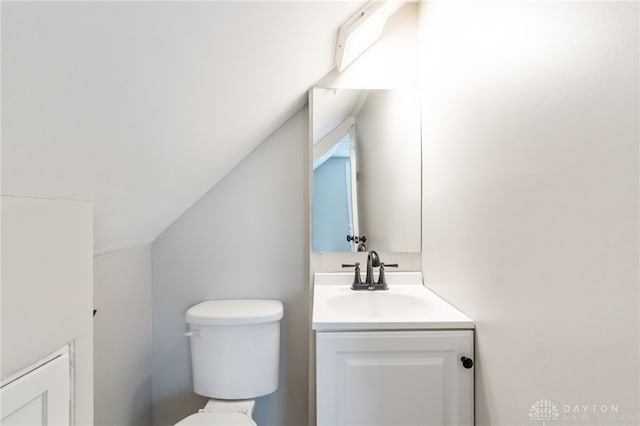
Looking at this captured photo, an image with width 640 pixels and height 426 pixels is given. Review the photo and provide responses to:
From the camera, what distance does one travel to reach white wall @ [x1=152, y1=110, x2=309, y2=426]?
170 centimetres

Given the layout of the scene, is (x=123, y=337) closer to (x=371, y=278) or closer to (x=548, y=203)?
(x=371, y=278)

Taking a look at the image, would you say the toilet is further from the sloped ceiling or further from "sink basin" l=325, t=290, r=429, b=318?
the sloped ceiling

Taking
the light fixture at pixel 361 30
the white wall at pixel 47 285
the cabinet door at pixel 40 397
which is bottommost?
the cabinet door at pixel 40 397

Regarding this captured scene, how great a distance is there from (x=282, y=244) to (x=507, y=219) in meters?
1.14

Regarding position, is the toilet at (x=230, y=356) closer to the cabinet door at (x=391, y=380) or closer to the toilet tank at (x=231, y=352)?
the toilet tank at (x=231, y=352)

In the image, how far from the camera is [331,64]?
5.07 feet

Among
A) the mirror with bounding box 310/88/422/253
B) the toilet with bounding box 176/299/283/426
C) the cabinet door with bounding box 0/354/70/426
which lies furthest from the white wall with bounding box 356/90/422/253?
the cabinet door with bounding box 0/354/70/426

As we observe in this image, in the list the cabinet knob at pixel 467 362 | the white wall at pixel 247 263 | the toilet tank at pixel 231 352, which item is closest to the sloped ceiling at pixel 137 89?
the white wall at pixel 247 263

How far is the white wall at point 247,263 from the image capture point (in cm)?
170

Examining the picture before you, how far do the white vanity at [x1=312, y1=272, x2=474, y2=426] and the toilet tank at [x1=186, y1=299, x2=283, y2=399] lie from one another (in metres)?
0.55

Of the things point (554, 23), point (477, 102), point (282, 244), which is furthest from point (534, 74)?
point (282, 244)

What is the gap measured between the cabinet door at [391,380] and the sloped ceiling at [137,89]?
2.64 feet

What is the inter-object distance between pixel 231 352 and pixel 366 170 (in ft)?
3.60

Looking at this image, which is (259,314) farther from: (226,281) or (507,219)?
(507,219)
